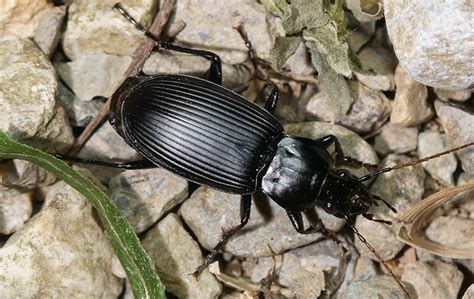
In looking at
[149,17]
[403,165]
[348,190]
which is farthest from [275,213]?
[149,17]

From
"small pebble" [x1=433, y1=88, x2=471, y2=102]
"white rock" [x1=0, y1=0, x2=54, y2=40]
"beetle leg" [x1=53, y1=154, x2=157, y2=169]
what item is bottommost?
"beetle leg" [x1=53, y1=154, x2=157, y2=169]

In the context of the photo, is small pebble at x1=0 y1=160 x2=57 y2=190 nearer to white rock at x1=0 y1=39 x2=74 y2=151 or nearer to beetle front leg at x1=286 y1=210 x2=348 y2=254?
white rock at x1=0 y1=39 x2=74 y2=151

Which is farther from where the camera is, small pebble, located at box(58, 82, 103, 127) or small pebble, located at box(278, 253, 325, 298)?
small pebble, located at box(58, 82, 103, 127)

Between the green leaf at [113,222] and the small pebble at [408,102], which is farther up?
the small pebble at [408,102]

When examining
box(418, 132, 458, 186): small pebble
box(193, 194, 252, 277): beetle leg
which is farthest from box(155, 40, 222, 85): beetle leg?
box(418, 132, 458, 186): small pebble

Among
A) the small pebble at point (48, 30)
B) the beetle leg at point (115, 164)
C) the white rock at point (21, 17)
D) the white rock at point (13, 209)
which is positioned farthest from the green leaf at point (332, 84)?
the white rock at point (13, 209)

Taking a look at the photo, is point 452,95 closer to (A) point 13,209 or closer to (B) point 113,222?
(B) point 113,222

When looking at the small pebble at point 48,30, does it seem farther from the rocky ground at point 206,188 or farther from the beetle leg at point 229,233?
the beetle leg at point 229,233

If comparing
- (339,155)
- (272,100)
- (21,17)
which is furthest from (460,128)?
(21,17)
